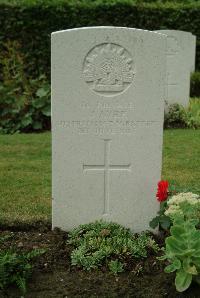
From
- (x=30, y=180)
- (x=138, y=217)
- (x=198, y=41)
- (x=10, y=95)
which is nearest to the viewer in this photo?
(x=138, y=217)

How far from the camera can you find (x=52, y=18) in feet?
40.8

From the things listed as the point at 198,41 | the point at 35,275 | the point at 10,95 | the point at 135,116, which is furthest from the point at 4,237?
the point at 198,41

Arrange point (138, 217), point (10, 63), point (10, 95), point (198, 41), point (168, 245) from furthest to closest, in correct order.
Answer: point (198, 41)
point (10, 63)
point (10, 95)
point (138, 217)
point (168, 245)

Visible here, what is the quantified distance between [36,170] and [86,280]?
301 cm

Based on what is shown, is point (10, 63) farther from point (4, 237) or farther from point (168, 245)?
point (168, 245)

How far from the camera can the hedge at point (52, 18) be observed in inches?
480

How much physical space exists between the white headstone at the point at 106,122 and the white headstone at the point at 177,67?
6158mm

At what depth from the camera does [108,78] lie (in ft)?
13.7

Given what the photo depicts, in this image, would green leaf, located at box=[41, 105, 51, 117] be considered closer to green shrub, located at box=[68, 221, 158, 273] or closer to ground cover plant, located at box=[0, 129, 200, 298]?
ground cover plant, located at box=[0, 129, 200, 298]

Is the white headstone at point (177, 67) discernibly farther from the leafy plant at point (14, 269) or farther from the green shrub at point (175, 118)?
the leafy plant at point (14, 269)

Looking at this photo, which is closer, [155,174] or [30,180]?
[155,174]

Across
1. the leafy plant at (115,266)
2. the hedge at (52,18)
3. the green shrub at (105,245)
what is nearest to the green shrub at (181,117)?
the hedge at (52,18)

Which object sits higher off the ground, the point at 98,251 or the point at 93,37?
the point at 93,37

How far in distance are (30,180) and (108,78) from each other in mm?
2325
